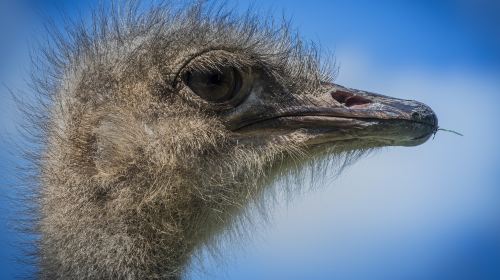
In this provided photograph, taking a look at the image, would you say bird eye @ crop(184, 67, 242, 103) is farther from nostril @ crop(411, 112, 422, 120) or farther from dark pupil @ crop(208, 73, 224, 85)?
nostril @ crop(411, 112, 422, 120)

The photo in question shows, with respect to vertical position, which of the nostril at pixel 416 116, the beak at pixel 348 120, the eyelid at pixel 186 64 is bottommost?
the nostril at pixel 416 116

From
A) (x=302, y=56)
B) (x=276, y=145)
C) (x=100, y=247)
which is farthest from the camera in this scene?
(x=302, y=56)

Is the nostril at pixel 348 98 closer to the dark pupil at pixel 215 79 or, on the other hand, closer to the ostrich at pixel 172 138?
the ostrich at pixel 172 138

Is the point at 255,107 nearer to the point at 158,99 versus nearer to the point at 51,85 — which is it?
the point at 158,99

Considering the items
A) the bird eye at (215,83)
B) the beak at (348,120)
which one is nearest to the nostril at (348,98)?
the beak at (348,120)

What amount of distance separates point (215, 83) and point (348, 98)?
428 mm

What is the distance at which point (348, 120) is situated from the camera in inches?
86.9

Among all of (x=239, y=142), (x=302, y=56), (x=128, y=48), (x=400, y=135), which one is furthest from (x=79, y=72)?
(x=400, y=135)

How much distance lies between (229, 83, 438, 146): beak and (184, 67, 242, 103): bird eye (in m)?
0.08

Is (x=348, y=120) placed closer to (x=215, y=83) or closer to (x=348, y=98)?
(x=348, y=98)

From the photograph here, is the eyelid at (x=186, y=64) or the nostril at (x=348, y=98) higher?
the eyelid at (x=186, y=64)

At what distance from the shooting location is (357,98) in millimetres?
2297

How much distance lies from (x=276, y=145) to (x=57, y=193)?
69cm

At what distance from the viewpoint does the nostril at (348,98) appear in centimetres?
228
